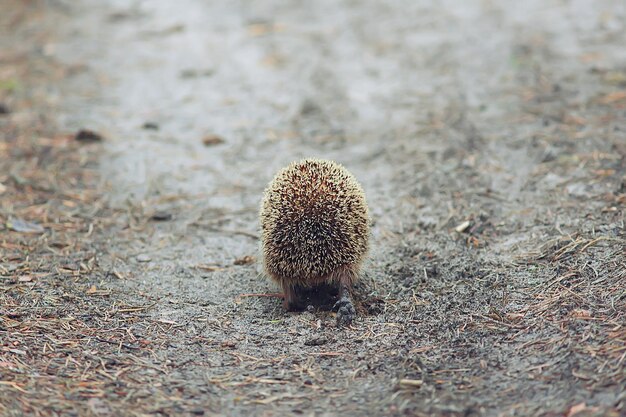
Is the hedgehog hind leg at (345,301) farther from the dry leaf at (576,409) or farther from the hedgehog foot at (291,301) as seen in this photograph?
the dry leaf at (576,409)

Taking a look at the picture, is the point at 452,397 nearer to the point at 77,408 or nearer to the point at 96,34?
the point at 77,408

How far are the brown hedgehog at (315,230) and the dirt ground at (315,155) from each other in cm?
31

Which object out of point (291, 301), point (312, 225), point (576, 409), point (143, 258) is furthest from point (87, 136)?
point (576, 409)

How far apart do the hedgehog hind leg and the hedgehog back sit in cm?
6

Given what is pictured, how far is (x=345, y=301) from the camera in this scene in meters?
5.69

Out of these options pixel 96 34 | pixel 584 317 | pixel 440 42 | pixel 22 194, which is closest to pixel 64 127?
pixel 22 194

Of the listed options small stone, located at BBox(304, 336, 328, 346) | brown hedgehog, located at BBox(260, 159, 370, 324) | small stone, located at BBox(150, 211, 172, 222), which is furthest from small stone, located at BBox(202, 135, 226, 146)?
small stone, located at BBox(304, 336, 328, 346)

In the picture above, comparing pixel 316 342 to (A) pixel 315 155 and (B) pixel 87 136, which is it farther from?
(B) pixel 87 136

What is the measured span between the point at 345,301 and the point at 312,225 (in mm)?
682

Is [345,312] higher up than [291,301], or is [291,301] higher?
[345,312]

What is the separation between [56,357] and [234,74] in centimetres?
657

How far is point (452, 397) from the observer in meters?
4.43

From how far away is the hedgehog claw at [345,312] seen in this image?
219 inches

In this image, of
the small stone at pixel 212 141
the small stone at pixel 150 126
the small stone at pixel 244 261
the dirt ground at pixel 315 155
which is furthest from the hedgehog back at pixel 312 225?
the small stone at pixel 150 126
